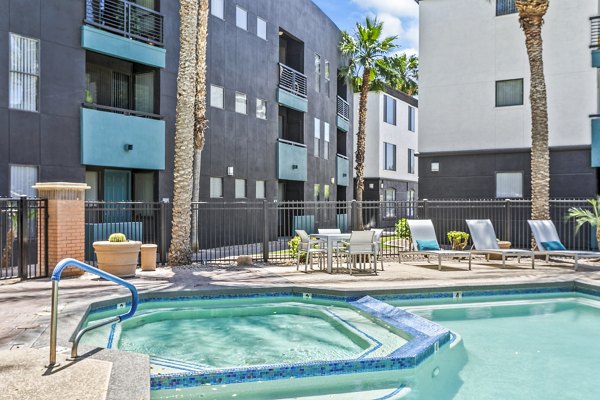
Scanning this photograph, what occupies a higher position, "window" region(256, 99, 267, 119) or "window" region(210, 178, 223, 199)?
"window" region(256, 99, 267, 119)

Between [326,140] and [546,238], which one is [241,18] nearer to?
[326,140]

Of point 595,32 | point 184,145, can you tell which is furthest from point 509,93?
point 184,145

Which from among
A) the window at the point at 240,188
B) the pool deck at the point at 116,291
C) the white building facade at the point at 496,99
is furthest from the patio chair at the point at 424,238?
the window at the point at 240,188

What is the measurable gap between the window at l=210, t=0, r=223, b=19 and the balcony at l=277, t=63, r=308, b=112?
4.82 m

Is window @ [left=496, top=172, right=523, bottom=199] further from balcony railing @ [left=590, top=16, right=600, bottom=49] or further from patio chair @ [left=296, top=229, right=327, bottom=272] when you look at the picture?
patio chair @ [left=296, top=229, right=327, bottom=272]

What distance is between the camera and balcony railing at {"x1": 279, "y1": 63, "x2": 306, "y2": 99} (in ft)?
82.6

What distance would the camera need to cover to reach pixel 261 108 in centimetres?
2358

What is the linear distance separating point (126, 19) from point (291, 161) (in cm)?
1093

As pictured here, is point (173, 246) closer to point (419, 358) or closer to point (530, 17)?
point (419, 358)

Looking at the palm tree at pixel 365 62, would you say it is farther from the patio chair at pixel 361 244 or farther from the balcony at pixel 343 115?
the patio chair at pixel 361 244

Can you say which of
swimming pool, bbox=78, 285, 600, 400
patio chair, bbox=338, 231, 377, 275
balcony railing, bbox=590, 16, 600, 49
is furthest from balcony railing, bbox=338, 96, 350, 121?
swimming pool, bbox=78, 285, 600, 400

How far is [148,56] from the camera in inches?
679

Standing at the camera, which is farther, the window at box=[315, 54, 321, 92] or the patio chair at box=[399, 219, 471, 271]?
the window at box=[315, 54, 321, 92]

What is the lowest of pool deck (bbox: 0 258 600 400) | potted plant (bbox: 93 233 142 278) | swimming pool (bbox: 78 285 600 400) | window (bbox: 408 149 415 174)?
swimming pool (bbox: 78 285 600 400)
